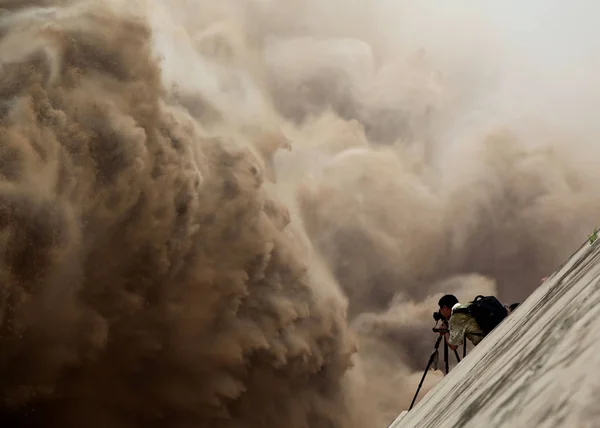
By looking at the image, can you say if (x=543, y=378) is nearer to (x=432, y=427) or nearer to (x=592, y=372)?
(x=592, y=372)

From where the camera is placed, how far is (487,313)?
5.52 metres

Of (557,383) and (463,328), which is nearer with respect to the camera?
(557,383)

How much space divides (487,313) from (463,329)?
36 cm

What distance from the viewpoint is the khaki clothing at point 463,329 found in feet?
18.7

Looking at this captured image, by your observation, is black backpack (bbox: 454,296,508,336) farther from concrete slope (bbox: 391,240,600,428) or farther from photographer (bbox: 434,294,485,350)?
concrete slope (bbox: 391,240,600,428)

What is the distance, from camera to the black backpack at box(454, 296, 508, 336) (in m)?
5.50

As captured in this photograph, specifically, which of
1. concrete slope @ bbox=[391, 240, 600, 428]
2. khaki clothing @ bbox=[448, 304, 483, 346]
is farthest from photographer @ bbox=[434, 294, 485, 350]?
concrete slope @ bbox=[391, 240, 600, 428]

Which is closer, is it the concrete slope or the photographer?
the concrete slope

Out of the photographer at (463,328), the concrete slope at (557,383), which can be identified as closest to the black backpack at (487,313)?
the photographer at (463,328)

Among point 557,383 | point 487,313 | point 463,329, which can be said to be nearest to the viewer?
point 557,383

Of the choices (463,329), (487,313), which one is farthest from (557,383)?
(463,329)

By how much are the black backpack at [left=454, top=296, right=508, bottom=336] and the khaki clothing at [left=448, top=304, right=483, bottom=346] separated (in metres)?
0.10

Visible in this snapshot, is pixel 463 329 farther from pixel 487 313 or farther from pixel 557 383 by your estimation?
pixel 557 383

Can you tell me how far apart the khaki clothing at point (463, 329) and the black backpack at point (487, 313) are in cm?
10
